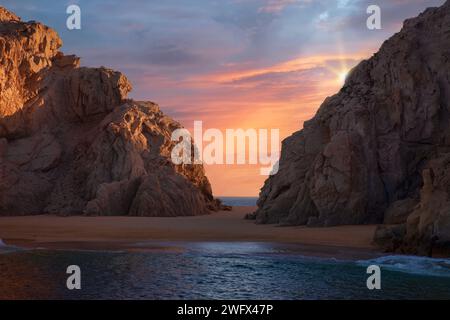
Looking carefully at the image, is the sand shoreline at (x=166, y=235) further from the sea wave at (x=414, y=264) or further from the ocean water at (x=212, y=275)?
the ocean water at (x=212, y=275)

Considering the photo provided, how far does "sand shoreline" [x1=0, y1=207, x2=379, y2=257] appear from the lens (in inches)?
720

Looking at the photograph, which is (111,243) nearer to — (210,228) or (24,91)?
(210,228)

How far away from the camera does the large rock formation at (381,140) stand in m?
23.2

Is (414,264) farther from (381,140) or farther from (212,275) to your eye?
(381,140)

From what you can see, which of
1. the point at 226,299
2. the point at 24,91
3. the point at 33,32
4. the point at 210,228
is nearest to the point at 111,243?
the point at 210,228

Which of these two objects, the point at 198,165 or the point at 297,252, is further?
the point at 198,165

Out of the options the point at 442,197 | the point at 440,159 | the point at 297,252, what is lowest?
the point at 297,252

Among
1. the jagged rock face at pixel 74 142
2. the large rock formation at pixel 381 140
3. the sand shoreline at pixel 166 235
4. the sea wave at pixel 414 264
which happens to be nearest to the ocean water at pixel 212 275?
the sea wave at pixel 414 264

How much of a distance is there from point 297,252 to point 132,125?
23523mm

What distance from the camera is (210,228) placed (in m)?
24.4

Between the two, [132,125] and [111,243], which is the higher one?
[132,125]

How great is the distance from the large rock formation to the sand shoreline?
62.1 inches

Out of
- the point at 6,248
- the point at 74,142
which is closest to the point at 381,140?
the point at 6,248
